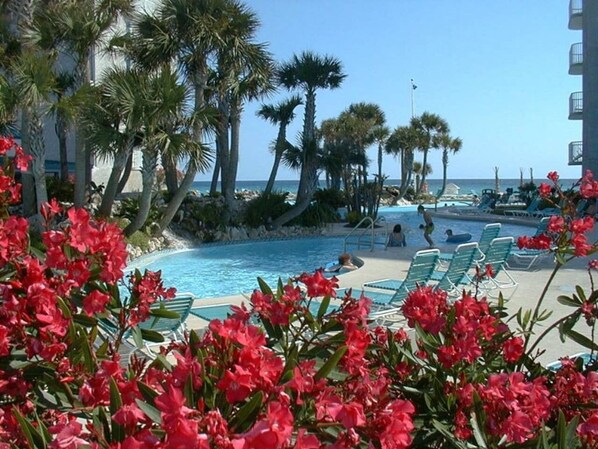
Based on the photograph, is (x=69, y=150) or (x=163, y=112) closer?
(x=163, y=112)

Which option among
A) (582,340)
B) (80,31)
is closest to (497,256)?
(582,340)

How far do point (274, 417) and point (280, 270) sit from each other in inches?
530

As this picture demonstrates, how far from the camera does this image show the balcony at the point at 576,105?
2728cm

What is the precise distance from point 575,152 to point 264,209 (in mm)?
14280

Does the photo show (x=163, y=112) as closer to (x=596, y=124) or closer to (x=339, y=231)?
(x=339, y=231)

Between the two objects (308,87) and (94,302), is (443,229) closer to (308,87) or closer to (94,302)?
(308,87)

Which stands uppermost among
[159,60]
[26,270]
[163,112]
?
[159,60]

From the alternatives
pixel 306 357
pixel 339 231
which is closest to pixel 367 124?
pixel 339 231

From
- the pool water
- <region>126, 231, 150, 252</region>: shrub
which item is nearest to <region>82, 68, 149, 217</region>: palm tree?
<region>126, 231, 150, 252</region>: shrub

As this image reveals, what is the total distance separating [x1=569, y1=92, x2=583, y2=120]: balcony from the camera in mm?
27281

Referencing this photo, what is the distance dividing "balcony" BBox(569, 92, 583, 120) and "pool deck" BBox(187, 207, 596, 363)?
15025 mm

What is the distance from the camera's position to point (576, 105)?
89.9ft

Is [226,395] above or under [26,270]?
under

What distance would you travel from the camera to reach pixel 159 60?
1625 cm
